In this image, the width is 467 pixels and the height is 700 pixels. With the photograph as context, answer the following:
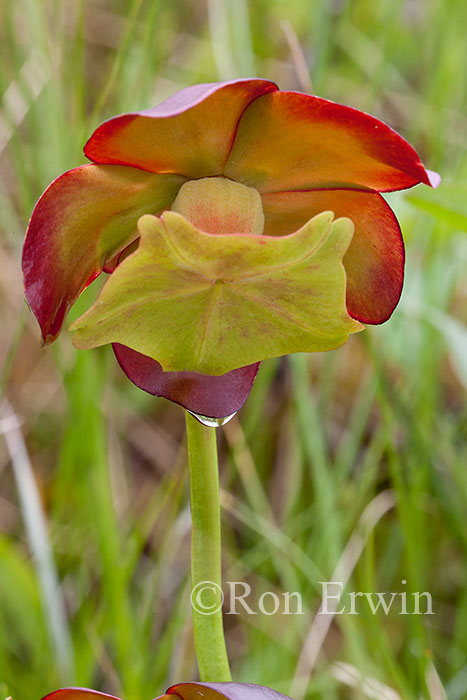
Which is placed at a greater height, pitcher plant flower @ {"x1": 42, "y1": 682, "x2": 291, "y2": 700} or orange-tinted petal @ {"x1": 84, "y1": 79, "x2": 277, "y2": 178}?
orange-tinted petal @ {"x1": 84, "y1": 79, "x2": 277, "y2": 178}

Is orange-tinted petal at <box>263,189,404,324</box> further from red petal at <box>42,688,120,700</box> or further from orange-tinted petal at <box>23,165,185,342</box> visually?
red petal at <box>42,688,120,700</box>

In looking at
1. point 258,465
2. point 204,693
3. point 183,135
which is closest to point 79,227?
point 183,135

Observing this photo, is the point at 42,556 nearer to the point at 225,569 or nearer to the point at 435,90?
the point at 225,569

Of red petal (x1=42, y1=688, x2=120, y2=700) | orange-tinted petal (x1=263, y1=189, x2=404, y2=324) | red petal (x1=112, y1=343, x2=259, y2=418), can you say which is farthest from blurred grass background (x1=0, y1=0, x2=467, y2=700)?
red petal (x1=42, y1=688, x2=120, y2=700)

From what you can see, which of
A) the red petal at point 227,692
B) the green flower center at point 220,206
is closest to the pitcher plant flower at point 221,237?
the green flower center at point 220,206

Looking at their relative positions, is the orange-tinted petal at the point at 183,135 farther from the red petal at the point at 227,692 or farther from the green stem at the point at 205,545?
the red petal at the point at 227,692

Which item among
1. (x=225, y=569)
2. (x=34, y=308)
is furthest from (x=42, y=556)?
(x=34, y=308)
